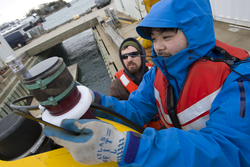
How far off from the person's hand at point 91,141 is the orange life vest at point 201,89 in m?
0.67

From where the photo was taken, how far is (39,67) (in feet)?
3.13

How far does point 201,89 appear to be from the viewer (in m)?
1.19

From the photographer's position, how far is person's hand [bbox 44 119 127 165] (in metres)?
0.90

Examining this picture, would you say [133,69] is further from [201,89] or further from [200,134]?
[200,134]

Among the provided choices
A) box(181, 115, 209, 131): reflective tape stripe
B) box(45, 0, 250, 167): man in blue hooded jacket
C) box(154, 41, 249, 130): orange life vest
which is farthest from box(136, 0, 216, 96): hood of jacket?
box(181, 115, 209, 131): reflective tape stripe

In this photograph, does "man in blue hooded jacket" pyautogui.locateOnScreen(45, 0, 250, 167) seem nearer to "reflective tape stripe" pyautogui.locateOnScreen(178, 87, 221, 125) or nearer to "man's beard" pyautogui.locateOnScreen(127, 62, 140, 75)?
"reflective tape stripe" pyautogui.locateOnScreen(178, 87, 221, 125)

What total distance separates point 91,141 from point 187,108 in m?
0.86

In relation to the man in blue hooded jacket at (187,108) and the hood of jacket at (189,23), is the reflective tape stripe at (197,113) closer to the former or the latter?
the man in blue hooded jacket at (187,108)

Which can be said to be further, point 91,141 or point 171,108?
point 171,108

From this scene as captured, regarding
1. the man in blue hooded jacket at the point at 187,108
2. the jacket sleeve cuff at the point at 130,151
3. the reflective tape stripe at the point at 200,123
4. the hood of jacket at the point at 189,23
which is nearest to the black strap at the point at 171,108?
the man in blue hooded jacket at the point at 187,108

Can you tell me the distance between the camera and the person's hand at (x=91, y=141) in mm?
896

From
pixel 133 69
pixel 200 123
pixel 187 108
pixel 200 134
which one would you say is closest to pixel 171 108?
pixel 187 108

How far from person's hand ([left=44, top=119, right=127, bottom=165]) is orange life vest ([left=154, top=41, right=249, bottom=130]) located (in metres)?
0.67

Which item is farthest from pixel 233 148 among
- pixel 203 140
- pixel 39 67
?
pixel 39 67
